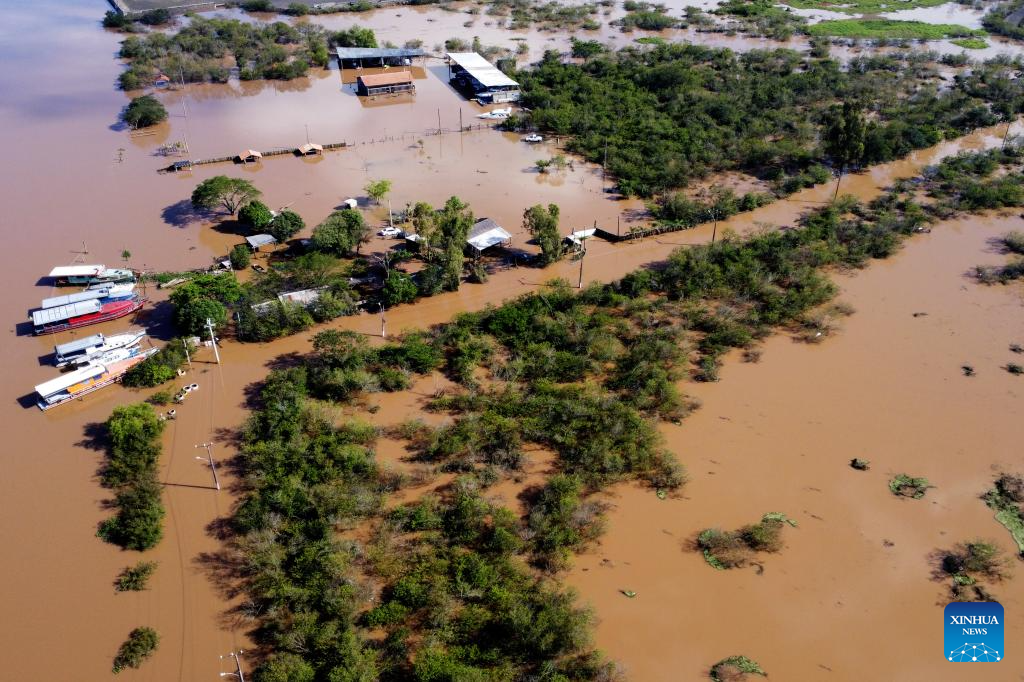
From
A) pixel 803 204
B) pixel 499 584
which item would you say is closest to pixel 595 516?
pixel 499 584

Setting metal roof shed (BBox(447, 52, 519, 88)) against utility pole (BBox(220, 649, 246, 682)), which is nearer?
utility pole (BBox(220, 649, 246, 682))

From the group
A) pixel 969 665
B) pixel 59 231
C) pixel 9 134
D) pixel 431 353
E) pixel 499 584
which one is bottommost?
pixel 969 665

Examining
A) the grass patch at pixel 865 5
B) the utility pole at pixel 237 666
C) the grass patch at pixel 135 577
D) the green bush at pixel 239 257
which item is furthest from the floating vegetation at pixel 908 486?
the grass patch at pixel 865 5

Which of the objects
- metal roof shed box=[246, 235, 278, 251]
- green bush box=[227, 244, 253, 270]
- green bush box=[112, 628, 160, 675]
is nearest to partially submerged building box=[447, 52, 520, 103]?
metal roof shed box=[246, 235, 278, 251]

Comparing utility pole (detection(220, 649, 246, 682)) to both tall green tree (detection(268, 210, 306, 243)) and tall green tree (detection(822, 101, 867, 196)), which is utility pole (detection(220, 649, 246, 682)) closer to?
tall green tree (detection(268, 210, 306, 243))

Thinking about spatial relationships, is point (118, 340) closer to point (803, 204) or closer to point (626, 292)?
point (626, 292)

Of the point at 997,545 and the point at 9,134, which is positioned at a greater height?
the point at 9,134
